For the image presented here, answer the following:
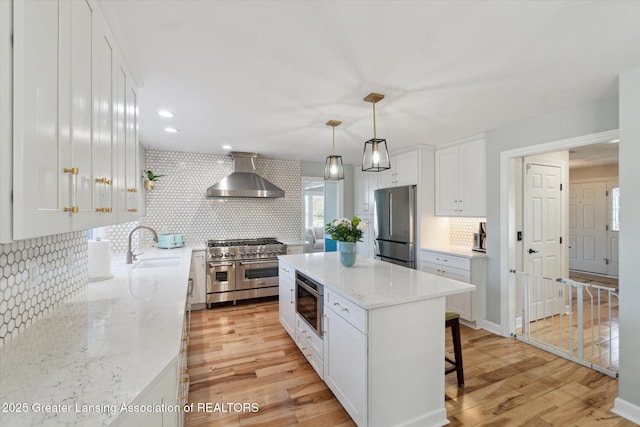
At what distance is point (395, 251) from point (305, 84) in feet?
10.2

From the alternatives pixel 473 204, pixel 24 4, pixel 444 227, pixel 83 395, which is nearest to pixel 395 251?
pixel 444 227

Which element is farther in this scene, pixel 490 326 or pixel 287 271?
pixel 490 326

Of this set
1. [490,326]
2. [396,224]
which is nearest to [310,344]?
[490,326]

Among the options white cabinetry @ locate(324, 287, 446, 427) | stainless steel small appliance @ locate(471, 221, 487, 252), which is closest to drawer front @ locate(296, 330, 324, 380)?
white cabinetry @ locate(324, 287, 446, 427)

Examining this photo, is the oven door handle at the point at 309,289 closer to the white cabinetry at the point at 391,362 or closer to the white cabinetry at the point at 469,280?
the white cabinetry at the point at 391,362

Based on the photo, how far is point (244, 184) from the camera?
4.60m

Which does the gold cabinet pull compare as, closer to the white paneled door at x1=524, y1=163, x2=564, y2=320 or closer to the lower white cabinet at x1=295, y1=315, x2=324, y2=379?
the lower white cabinet at x1=295, y1=315, x2=324, y2=379

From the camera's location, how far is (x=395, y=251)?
14.7 ft

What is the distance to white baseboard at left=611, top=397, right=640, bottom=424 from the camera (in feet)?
6.37

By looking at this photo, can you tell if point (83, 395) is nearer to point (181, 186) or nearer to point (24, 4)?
point (24, 4)

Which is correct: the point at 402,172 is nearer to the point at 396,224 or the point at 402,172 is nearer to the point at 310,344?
the point at 396,224

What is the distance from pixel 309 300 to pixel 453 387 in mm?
1372

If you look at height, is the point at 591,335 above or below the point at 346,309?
below

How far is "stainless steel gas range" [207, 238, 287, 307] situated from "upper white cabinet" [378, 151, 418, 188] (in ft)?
6.83
